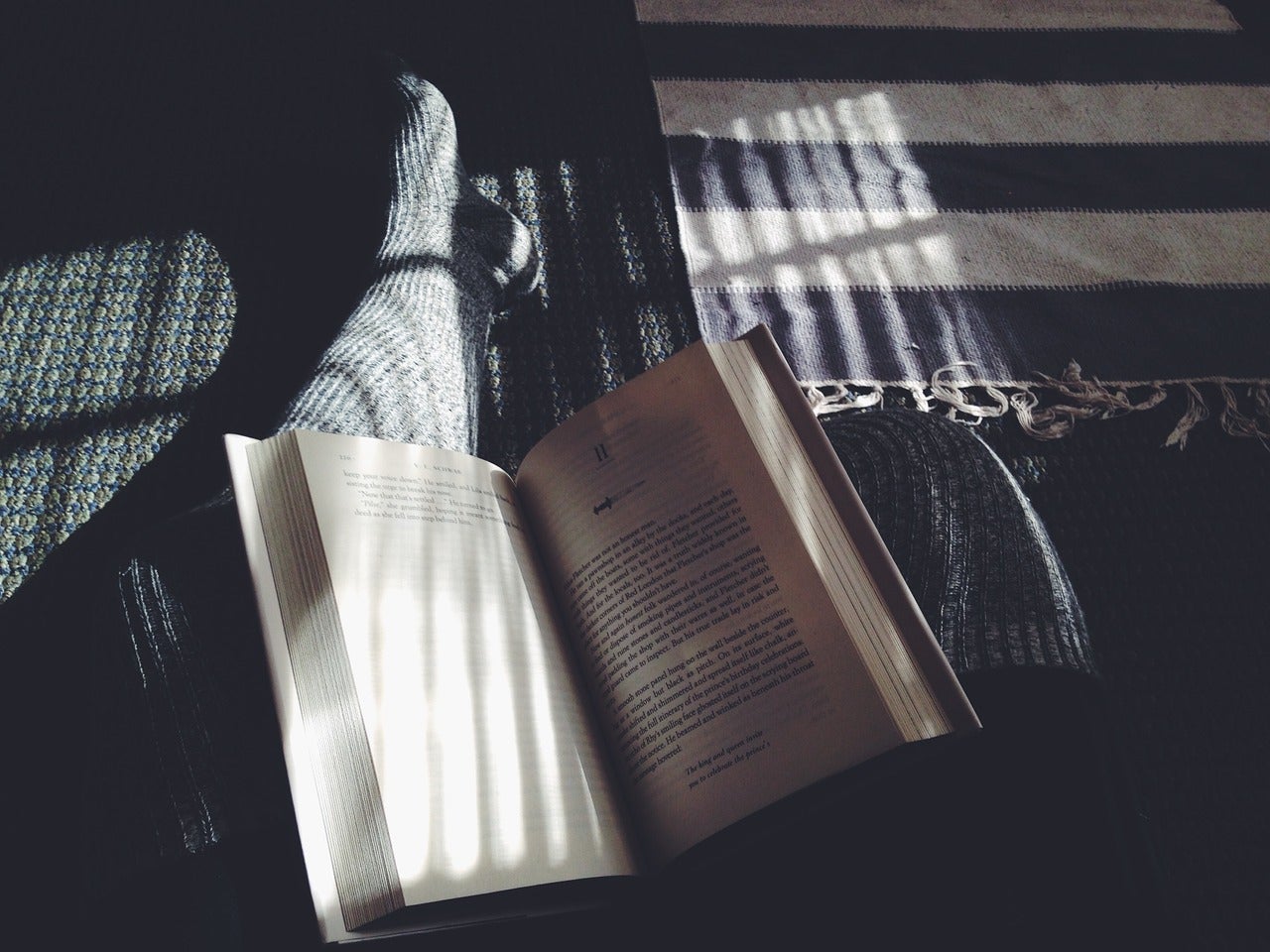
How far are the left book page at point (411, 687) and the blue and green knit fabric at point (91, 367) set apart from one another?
0.48 metres

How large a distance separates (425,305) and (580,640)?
0.37 m

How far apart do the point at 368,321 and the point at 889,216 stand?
0.57 meters

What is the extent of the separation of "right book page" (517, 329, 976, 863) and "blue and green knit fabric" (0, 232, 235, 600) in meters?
0.52

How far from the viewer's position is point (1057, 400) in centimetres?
84

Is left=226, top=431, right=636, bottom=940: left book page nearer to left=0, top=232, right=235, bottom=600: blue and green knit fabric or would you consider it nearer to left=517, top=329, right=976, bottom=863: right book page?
left=517, top=329, right=976, bottom=863: right book page

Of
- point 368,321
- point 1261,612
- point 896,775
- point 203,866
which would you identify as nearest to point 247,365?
point 368,321

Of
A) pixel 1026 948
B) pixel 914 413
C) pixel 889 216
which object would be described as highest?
pixel 889 216

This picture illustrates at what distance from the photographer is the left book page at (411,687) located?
1.04 feet

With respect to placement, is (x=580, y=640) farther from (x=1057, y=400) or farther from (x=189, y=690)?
(x=1057, y=400)

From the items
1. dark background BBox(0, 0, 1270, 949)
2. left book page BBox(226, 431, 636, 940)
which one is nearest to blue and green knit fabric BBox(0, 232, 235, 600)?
dark background BBox(0, 0, 1270, 949)

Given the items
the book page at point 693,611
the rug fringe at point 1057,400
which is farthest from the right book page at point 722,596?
the rug fringe at point 1057,400

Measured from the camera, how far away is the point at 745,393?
412mm

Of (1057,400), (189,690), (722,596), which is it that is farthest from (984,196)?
(189,690)

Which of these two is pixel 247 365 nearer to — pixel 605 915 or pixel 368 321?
pixel 368 321
